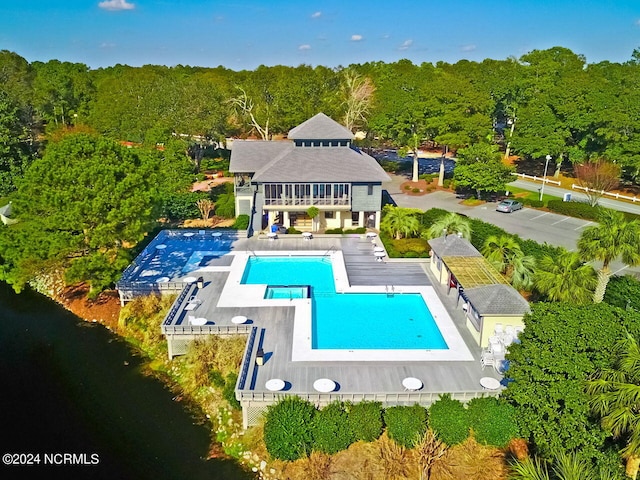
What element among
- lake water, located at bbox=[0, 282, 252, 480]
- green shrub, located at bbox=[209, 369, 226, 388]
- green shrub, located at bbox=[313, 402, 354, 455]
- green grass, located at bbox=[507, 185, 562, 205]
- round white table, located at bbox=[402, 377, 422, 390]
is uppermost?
green grass, located at bbox=[507, 185, 562, 205]

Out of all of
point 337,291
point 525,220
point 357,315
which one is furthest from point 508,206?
point 357,315

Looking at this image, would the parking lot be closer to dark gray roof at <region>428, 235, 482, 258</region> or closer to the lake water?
dark gray roof at <region>428, 235, 482, 258</region>

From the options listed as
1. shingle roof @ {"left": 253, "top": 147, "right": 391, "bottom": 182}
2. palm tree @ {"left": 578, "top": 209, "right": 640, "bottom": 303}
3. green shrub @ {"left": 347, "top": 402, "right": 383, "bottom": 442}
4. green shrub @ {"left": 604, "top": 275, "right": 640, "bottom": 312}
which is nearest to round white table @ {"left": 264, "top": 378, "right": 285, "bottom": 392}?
green shrub @ {"left": 347, "top": 402, "right": 383, "bottom": 442}

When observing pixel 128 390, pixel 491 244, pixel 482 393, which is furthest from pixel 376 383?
pixel 491 244

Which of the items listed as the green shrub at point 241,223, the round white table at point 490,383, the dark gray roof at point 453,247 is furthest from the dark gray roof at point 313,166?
the round white table at point 490,383

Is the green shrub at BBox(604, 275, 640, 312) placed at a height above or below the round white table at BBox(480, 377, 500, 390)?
above

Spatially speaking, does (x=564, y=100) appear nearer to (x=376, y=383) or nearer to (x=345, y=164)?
(x=345, y=164)
